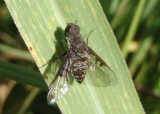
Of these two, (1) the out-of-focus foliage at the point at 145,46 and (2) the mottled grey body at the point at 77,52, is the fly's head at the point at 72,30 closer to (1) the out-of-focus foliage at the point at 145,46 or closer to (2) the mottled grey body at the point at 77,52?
(2) the mottled grey body at the point at 77,52

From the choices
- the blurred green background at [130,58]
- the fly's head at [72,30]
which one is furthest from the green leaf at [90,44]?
the blurred green background at [130,58]

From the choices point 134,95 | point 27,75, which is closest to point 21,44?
point 27,75

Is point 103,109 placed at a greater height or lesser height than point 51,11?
lesser

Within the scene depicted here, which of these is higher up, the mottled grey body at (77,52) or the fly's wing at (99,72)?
the mottled grey body at (77,52)

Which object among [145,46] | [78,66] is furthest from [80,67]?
[145,46]

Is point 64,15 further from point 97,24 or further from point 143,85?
point 143,85

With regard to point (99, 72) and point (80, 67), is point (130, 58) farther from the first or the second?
point (80, 67)

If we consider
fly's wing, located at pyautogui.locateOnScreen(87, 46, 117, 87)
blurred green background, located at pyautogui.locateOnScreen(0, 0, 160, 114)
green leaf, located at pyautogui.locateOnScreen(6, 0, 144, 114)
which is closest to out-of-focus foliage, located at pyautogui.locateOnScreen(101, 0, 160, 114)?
blurred green background, located at pyautogui.locateOnScreen(0, 0, 160, 114)
